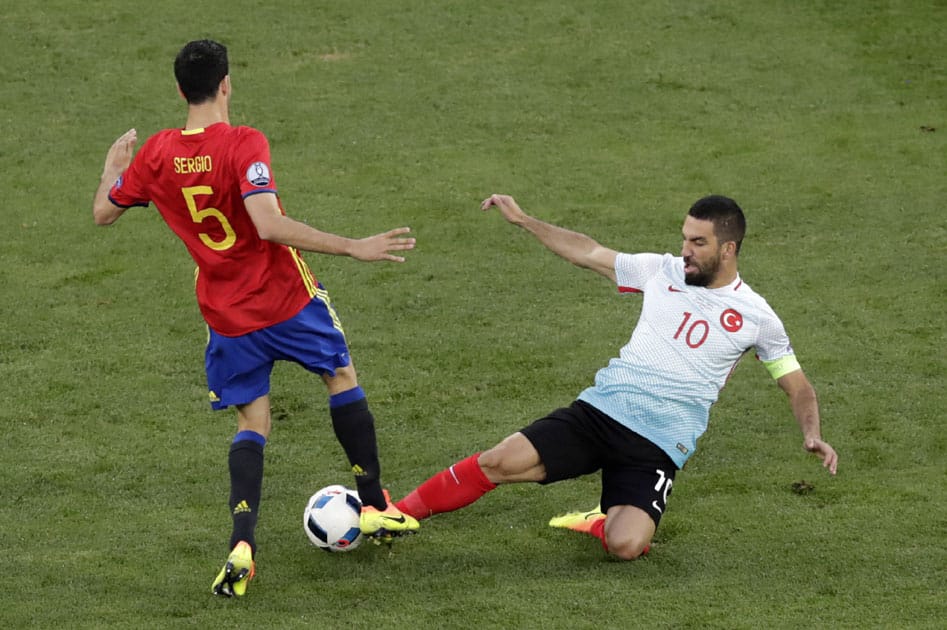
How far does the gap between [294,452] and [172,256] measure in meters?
2.87

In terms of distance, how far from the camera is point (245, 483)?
525 cm

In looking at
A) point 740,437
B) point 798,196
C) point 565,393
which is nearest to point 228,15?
point 798,196

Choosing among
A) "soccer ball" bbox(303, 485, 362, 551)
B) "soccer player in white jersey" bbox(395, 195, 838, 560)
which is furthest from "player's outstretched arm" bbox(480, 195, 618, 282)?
"soccer ball" bbox(303, 485, 362, 551)

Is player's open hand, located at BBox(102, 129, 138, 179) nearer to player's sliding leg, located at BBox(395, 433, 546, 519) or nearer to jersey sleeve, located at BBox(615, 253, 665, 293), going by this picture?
player's sliding leg, located at BBox(395, 433, 546, 519)

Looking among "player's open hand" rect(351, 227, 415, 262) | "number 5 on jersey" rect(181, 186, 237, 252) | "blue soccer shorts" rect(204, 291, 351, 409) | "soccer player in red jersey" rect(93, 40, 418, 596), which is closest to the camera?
"player's open hand" rect(351, 227, 415, 262)

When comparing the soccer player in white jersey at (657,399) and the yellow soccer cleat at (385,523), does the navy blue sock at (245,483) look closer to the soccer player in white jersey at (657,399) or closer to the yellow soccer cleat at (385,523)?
the yellow soccer cleat at (385,523)

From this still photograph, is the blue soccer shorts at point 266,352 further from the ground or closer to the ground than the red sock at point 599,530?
further from the ground

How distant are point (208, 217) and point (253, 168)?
36 cm

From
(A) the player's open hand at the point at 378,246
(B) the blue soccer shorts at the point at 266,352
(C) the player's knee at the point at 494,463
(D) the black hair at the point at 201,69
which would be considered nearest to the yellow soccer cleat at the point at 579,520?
(C) the player's knee at the point at 494,463

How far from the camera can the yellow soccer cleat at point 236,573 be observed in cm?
502

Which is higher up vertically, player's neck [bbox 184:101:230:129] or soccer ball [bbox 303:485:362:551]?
player's neck [bbox 184:101:230:129]

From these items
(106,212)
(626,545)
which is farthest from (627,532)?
(106,212)

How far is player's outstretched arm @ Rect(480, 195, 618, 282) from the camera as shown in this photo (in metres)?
5.82

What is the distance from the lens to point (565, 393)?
287 inches
